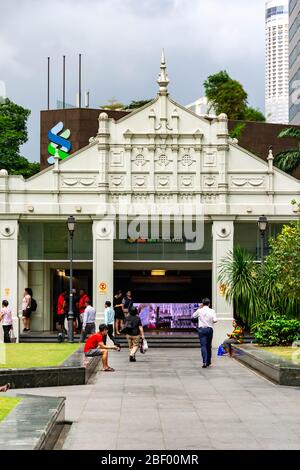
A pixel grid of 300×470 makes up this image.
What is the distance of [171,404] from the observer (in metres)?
17.1

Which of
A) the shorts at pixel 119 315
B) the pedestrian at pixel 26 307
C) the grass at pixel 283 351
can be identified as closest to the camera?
the grass at pixel 283 351

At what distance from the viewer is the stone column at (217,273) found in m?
37.8

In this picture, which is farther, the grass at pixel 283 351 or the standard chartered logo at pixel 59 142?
the standard chartered logo at pixel 59 142

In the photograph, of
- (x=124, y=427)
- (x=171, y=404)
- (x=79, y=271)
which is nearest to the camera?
(x=124, y=427)

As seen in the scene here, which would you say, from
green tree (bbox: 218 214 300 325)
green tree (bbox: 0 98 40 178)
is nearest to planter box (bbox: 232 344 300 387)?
green tree (bbox: 218 214 300 325)

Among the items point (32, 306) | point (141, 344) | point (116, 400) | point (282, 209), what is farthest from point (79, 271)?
point (116, 400)

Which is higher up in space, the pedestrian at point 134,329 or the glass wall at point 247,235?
the glass wall at point 247,235

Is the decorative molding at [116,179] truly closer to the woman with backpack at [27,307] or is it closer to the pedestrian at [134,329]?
the woman with backpack at [27,307]

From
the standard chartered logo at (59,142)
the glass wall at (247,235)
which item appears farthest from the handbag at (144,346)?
the standard chartered logo at (59,142)

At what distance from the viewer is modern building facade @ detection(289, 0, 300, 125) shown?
Result: 7303 centimetres

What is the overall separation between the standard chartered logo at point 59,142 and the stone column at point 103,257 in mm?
12664

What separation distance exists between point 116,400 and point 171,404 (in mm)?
1094

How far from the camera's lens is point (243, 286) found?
112 ft

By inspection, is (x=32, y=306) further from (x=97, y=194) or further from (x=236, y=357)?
(x=236, y=357)
